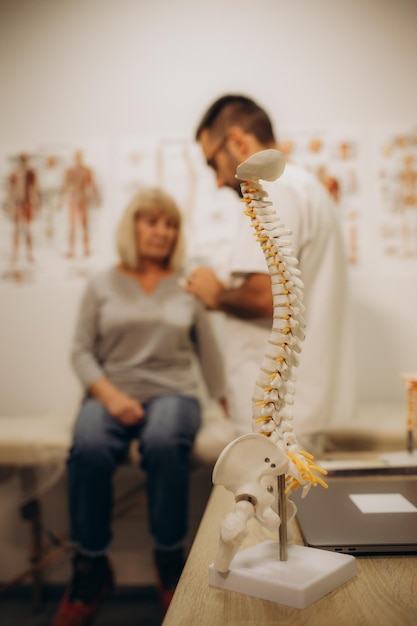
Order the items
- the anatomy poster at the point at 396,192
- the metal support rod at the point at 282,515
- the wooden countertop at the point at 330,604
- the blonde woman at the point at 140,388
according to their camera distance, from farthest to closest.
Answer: the anatomy poster at the point at 396,192
the blonde woman at the point at 140,388
the metal support rod at the point at 282,515
the wooden countertop at the point at 330,604

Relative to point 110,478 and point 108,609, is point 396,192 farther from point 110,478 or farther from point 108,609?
point 108,609

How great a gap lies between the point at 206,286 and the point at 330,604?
A: 1.10 meters

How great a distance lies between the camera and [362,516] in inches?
39.1

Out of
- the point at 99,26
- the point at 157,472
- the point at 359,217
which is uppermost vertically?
the point at 99,26

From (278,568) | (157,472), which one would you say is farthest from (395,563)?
(157,472)

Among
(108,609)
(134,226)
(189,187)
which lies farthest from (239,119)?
(108,609)

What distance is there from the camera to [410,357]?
2.47 meters

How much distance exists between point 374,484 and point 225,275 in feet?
4.59

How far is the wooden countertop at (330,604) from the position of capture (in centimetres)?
69

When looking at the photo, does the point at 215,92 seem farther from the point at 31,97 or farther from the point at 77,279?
the point at 77,279

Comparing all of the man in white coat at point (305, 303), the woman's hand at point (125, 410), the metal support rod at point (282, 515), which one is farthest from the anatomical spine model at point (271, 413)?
the woman's hand at point (125, 410)

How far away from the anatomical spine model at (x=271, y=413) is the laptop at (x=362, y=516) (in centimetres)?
13

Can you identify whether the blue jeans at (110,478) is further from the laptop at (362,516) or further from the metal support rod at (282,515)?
the metal support rod at (282,515)

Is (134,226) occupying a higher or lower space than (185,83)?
lower
